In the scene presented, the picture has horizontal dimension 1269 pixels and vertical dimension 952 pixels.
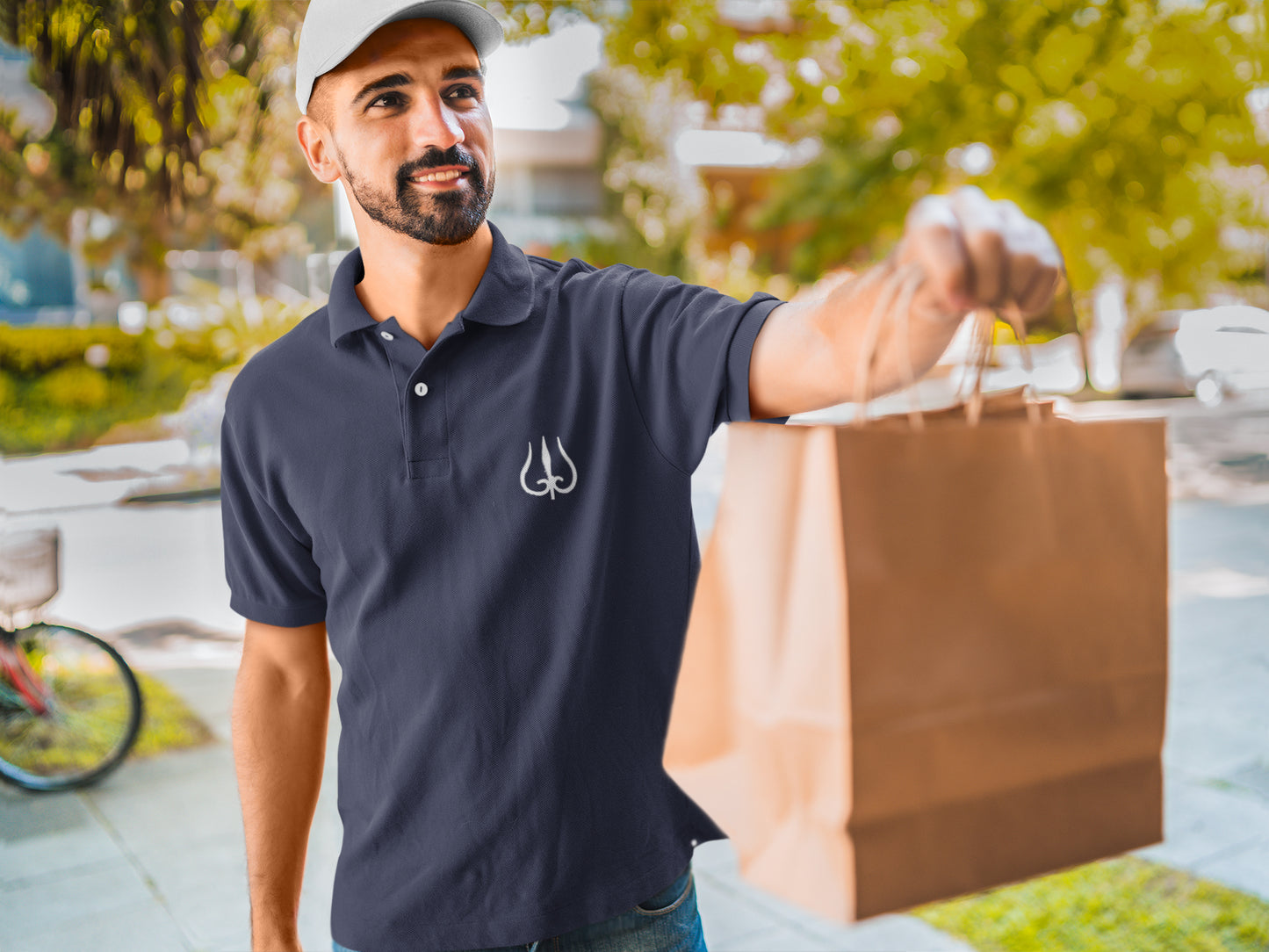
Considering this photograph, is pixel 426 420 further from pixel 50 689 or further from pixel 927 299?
pixel 50 689

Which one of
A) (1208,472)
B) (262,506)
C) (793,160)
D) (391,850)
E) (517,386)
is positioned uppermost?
(793,160)

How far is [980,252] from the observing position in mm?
800

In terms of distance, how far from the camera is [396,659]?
4.76ft

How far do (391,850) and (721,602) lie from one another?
2.41 ft

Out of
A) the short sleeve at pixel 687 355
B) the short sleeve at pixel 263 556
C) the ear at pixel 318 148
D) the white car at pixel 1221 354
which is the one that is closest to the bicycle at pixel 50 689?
the short sleeve at pixel 263 556

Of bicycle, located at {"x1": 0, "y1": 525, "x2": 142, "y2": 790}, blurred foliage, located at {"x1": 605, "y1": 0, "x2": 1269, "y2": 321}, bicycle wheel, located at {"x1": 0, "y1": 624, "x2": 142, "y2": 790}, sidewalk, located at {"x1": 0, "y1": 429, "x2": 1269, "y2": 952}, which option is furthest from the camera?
blurred foliage, located at {"x1": 605, "y1": 0, "x2": 1269, "y2": 321}

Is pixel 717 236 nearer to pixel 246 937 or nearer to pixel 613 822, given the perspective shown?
pixel 246 937

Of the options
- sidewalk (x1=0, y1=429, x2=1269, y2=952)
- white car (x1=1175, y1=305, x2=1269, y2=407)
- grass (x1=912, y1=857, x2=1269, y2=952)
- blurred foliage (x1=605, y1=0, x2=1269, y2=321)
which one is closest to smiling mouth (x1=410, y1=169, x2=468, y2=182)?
sidewalk (x1=0, y1=429, x2=1269, y2=952)

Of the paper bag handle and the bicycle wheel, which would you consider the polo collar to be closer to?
the paper bag handle

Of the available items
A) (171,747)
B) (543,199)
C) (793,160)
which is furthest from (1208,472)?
(543,199)

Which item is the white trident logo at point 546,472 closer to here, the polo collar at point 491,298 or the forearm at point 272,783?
the polo collar at point 491,298

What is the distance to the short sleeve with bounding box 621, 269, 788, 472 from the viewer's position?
1.24m

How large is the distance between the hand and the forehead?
2.76 feet

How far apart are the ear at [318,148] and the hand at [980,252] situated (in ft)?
3.23
